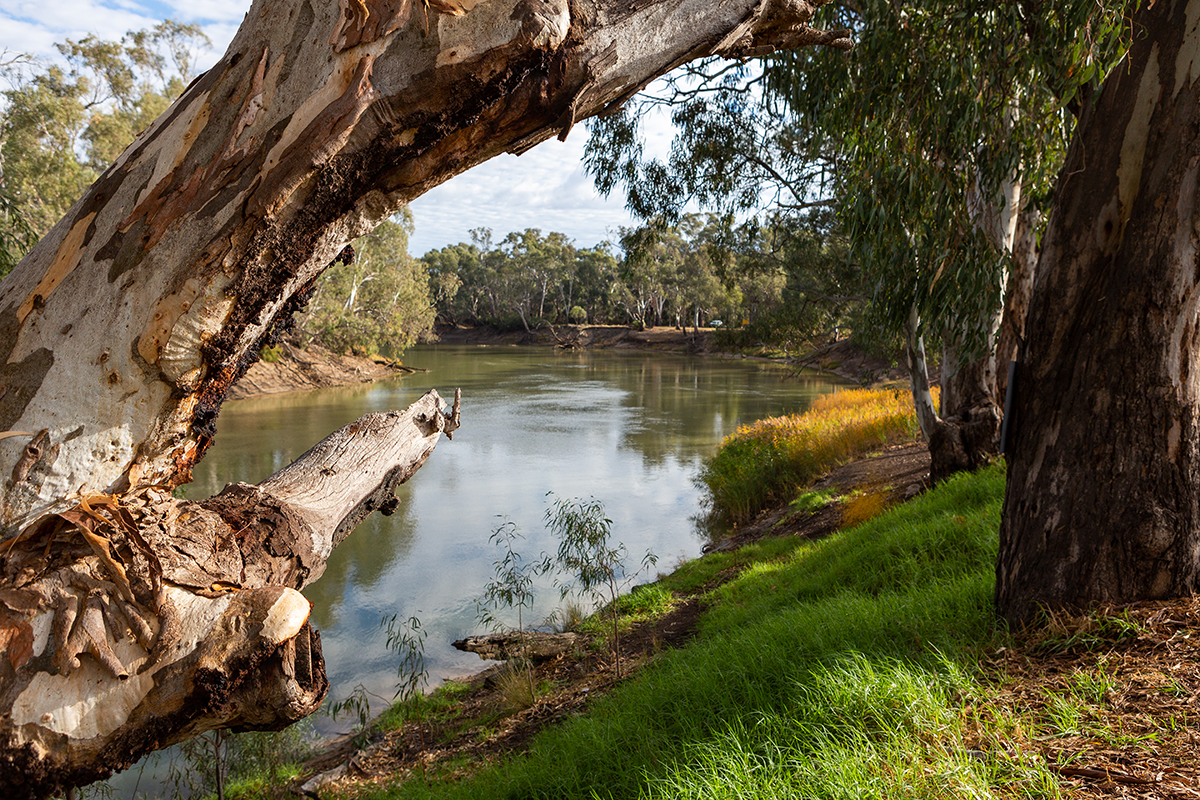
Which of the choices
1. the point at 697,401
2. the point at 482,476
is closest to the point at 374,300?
the point at 697,401

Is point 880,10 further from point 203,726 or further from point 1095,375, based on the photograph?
point 203,726

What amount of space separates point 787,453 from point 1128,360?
6267 mm

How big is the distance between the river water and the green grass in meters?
2.33

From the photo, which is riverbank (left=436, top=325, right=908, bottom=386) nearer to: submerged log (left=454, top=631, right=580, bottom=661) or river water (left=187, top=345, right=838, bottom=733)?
river water (left=187, top=345, right=838, bottom=733)

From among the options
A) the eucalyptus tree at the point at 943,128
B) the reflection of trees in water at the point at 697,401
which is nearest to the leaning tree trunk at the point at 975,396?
the eucalyptus tree at the point at 943,128

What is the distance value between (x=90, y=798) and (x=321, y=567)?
10.7 feet

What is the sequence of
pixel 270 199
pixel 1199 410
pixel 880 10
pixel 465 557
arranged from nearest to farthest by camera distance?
pixel 270 199, pixel 1199 410, pixel 880 10, pixel 465 557

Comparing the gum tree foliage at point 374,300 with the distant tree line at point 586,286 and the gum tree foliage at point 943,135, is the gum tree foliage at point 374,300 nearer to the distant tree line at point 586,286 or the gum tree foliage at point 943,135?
the distant tree line at point 586,286

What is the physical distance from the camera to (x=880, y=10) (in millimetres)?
3762

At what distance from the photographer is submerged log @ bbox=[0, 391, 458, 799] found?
91cm

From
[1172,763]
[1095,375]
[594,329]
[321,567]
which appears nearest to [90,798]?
[321,567]

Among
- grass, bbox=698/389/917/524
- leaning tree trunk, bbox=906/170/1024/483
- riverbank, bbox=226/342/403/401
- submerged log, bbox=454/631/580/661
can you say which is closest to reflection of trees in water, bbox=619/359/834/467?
grass, bbox=698/389/917/524

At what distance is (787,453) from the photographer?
8.41 meters

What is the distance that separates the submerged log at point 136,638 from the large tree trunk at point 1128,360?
2.25 meters
